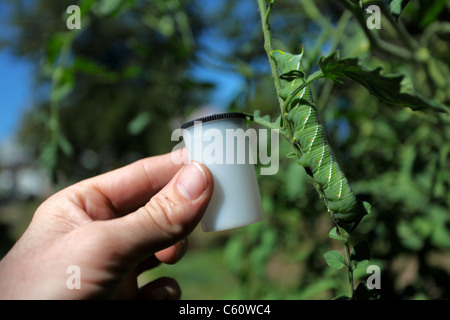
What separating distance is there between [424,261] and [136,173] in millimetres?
734

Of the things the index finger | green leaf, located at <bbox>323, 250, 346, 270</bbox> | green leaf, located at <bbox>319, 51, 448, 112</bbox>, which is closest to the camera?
green leaf, located at <bbox>319, 51, 448, 112</bbox>

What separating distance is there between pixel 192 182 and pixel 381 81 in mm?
275

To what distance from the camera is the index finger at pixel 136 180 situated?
2.44 ft

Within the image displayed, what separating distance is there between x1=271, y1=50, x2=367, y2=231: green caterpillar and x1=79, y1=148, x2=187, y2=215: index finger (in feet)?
1.21

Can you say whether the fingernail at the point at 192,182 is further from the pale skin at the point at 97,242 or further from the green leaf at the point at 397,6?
the green leaf at the point at 397,6

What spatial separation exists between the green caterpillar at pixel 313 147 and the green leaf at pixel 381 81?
0.04 metres

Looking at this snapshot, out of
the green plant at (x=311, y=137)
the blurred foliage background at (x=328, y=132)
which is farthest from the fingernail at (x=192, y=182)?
the blurred foliage background at (x=328, y=132)

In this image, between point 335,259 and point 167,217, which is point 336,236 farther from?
point 167,217

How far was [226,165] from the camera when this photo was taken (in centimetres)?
55

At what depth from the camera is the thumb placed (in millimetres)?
506

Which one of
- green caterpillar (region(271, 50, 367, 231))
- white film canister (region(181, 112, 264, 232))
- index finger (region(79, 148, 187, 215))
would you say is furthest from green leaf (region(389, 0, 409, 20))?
index finger (region(79, 148, 187, 215))

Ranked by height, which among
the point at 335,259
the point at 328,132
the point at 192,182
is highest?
the point at 328,132

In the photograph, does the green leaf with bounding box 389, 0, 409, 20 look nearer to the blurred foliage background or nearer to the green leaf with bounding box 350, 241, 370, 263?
the blurred foliage background

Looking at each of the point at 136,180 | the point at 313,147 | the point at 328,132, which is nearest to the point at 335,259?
the point at 313,147
